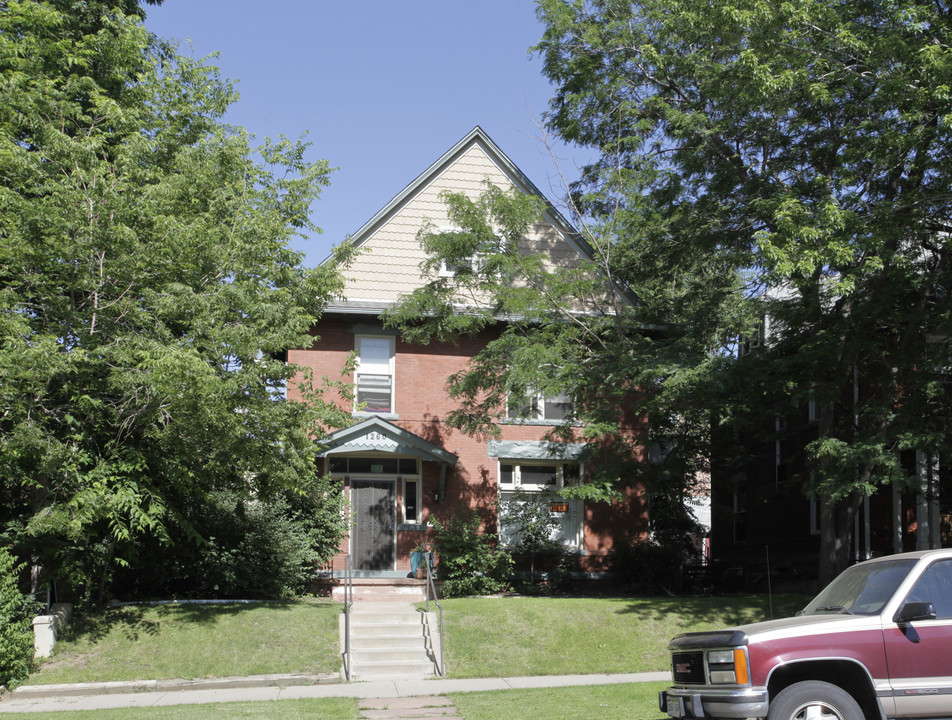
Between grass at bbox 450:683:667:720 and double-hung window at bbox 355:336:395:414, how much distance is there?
10357 mm

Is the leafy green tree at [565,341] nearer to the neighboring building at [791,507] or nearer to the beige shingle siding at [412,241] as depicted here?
the beige shingle siding at [412,241]

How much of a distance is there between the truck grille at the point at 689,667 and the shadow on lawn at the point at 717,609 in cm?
814

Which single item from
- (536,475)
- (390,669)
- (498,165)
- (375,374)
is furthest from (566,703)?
(498,165)

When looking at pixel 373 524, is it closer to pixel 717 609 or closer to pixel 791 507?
pixel 717 609

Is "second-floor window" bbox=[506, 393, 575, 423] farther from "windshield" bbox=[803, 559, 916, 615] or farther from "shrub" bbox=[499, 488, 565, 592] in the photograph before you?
"windshield" bbox=[803, 559, 916, 615]

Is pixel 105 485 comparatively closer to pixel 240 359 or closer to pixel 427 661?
pixel 240 359

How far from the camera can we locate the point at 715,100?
1773cm

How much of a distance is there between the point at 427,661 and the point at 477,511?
23.6 feet

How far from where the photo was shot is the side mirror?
22.8ft

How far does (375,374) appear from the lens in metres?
21.8

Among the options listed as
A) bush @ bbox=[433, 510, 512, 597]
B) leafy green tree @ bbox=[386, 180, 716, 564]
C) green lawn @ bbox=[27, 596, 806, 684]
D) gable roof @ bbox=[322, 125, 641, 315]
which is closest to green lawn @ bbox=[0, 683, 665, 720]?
green lawn @ bbox=[27, 596, 806, 684]

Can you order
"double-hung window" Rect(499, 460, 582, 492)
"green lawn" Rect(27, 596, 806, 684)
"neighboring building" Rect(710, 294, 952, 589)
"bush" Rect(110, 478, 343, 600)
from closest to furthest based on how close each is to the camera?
1. "green lawn" Rect(27, 596, 806, 684)
2. "bush" Rect(110, 478, 343, 600)
3. "neighboring building" Rect(710, 294, 952, 589)
4. "double-hung window" Rect(499, 460, 582, 492)

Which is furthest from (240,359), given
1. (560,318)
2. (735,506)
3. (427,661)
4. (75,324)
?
(735,506)

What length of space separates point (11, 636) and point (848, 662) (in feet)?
36.7
